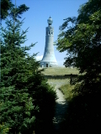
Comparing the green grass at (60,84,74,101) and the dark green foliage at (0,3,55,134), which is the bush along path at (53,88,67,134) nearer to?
the green grass at (60,84,74,101)

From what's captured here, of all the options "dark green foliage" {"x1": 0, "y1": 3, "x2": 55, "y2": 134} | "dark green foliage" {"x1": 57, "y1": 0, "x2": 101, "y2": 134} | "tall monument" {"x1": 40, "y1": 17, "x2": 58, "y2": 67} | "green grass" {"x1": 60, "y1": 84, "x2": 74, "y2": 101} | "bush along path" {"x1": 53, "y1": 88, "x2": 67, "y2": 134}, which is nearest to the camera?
"dark green foliage" {"x1": 0, "y1": 3, "x2": 55, "y2": 134}

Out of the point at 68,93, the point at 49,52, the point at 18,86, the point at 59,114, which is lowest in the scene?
the point at 59,114

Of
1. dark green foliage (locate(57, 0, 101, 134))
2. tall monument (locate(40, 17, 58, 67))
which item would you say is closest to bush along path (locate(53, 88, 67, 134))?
dark green foliage (locate(57, 0, 101, 134))

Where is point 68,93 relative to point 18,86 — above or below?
below

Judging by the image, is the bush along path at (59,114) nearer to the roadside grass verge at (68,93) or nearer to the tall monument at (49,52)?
the roadside grass verge at (68,93)

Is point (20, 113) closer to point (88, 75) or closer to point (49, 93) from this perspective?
point (49, 93)

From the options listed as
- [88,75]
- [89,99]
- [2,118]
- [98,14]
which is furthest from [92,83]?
[2,118]

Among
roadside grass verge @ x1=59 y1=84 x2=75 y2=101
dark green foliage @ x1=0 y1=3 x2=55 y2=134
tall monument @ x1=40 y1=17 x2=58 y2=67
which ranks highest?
tall monument @ x1=40 y1=17 x2=58 y2=67

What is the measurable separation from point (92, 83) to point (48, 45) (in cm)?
3943

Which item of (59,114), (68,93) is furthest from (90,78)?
(68,93)

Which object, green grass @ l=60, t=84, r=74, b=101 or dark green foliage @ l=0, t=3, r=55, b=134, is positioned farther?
green grass @ l=60, t=84, r=74, b=101

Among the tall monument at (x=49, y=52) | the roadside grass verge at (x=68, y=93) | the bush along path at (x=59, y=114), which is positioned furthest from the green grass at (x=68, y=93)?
the tall monument at (x=49, y=52)

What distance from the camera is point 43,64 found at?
4528 centimetres

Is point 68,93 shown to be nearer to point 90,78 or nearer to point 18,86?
point 90,78
